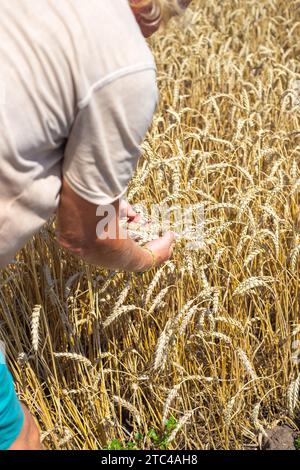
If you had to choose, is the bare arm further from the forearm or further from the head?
the head

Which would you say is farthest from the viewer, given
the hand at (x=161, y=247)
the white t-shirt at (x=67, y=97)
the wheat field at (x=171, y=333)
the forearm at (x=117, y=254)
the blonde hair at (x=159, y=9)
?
the wheat field at (x=171, y=333)

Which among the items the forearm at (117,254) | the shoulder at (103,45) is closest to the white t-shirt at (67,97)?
the shoulder at (103,45)

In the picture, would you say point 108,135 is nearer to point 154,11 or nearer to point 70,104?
point 70,104

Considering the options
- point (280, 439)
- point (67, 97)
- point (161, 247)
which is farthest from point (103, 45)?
point (280, 439)

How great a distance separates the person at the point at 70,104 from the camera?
4.06 feet

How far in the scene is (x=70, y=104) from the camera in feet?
4.16

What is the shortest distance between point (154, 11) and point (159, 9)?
0.04 feet

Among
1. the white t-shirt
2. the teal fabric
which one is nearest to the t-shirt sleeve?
the white t-shirt

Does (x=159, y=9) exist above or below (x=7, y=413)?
above

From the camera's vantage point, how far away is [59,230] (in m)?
1.48

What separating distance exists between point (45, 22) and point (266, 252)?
3.95 feet

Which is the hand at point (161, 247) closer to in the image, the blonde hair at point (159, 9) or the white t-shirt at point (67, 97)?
the white t-shirt at point (67, 97)

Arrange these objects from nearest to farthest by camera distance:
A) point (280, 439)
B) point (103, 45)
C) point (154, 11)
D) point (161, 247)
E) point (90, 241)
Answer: point (103, 45)
point (154, 11)
point (90, 241)
point (161, 247)
point (280, 439)
